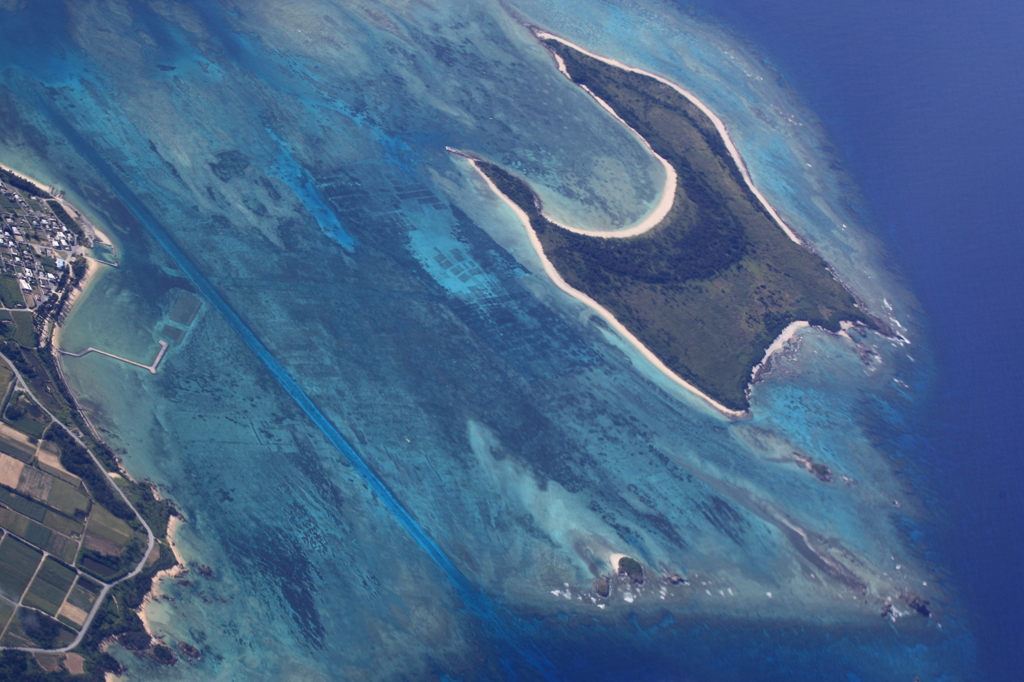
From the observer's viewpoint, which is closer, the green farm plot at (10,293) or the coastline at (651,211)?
the green farm plot at (10,293)

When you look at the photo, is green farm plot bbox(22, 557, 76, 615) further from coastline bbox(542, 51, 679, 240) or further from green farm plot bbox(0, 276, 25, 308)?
coastline bbox(542, 51, 679, 240)

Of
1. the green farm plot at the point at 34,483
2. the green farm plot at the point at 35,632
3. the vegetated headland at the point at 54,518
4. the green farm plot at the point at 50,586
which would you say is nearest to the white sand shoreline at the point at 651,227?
the vegetated headland at the point at 54,518

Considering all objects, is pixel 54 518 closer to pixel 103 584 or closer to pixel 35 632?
pixel 103 584

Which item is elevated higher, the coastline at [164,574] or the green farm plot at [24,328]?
Answer: the green farm plot at [24,328]

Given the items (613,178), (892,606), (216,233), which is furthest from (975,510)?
(216,233)

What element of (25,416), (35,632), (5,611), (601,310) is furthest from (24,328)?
(601,310)

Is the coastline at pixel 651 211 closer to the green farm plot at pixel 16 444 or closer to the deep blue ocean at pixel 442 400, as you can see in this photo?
the deep blue ocean at pixel 442 400

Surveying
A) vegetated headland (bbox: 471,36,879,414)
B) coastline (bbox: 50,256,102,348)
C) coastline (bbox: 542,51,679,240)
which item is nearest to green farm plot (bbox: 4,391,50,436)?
coastline (bbox: 50,256,102,348)

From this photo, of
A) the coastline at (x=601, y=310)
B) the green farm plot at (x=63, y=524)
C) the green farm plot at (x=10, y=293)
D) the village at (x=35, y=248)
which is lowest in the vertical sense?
the green farm plot at (x=63, y=524)
